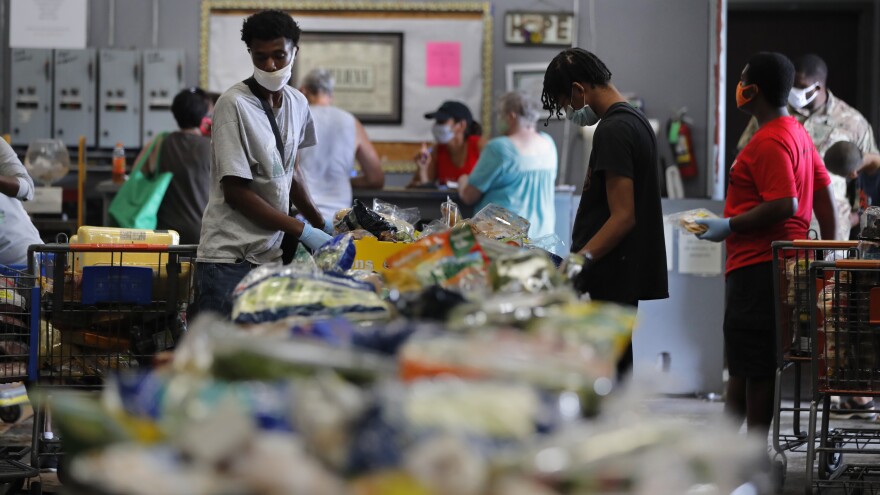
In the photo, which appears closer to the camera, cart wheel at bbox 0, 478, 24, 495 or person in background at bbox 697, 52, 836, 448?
cart wheel at bbox 0, 478, 24, 495

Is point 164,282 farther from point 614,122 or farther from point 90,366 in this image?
point 614,122

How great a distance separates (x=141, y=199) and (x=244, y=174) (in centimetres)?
284

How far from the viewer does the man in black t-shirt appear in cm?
332

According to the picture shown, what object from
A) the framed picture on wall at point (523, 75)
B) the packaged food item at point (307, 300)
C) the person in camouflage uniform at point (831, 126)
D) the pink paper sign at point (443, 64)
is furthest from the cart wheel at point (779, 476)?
the pink paper sign at point (443, 64)

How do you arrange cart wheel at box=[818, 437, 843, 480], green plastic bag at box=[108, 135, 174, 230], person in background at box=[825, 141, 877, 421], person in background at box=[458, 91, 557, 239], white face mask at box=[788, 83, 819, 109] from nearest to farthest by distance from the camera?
1. cart wheel at box=[818, 437, 843, 480]
2. person in background at box=[825, 141, 877, 421]
3. white face mask at box=[788, 83, 819, 109]
4. green plastic bag at box=[108, 135, 174, 230]
5. person in background at box=[458, 91, 557, 239]

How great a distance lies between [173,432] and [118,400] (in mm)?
127

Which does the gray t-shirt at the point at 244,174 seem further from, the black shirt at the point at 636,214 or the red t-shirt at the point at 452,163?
the red t-shirt at the point at 452,163

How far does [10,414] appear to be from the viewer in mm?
5723

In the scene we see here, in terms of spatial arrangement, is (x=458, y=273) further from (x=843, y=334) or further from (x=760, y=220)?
(x=760, y=220)

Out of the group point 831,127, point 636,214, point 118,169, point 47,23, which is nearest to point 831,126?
point 831,127

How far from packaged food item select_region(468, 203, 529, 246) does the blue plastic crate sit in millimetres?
1063

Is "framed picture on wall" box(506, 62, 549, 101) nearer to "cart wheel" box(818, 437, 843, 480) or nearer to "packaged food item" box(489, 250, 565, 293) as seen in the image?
"cart wheel" box(818, 437, 843, 480)

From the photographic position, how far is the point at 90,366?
3.72 m

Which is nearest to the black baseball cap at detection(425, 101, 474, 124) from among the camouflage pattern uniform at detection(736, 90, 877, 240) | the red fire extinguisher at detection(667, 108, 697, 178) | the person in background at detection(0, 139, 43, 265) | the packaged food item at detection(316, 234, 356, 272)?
the camouflage pattern uniform at detection(736, 90, 877, 240)
